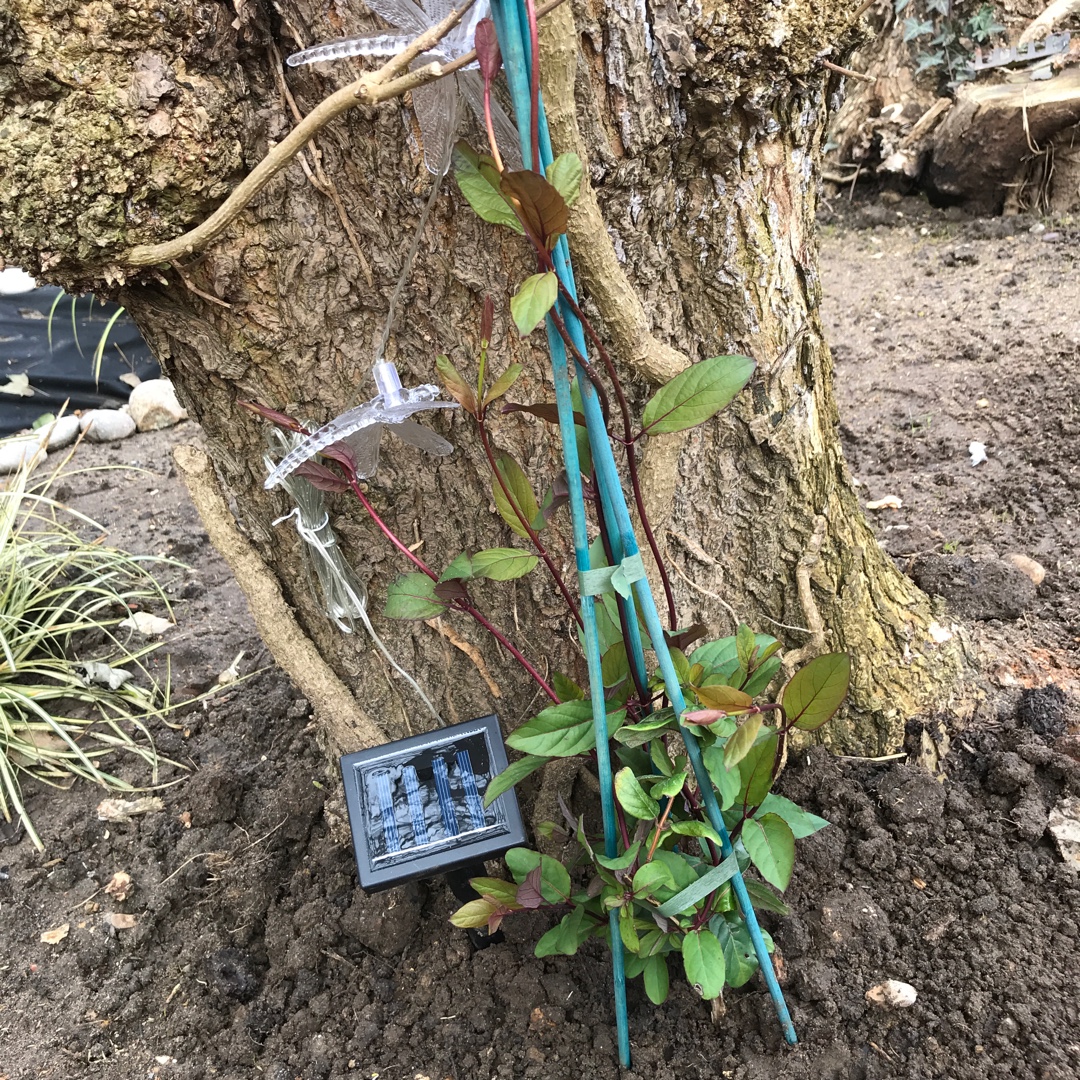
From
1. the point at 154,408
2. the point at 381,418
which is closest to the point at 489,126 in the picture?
the point at 381,418

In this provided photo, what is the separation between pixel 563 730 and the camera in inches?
41.7

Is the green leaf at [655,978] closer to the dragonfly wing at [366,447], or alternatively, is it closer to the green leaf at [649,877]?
the green leaf at [649,877]

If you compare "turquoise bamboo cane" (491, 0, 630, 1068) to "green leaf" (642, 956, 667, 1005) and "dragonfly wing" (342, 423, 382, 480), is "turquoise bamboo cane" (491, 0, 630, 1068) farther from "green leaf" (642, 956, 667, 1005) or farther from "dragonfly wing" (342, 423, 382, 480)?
"dragonfly wing" (342, 423, 382, 480)

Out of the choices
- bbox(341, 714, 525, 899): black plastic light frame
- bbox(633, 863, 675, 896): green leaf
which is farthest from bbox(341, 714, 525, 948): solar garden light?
bbox(633, 863, 675, 896): green leaf

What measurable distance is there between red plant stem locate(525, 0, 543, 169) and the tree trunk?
96 mm

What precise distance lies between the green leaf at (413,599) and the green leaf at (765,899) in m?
0.62

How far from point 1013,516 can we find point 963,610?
557 mm

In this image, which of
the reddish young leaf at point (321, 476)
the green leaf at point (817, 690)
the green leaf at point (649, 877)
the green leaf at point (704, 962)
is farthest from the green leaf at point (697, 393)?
the green leaf at point (704, 962)

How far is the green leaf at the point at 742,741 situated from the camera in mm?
888

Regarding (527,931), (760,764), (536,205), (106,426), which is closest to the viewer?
(536,205)

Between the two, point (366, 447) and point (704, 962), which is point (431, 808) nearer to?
point (704, 962)

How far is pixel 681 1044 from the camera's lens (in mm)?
1308

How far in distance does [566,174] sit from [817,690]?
2.15 ft

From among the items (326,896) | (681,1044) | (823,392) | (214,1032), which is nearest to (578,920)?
(681,1044)
